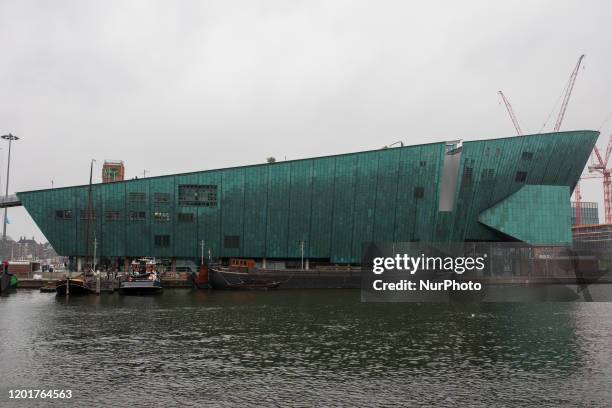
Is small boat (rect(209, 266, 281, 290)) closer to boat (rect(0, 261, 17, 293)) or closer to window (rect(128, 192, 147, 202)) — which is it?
window (rect(128, 192, 147, 202))

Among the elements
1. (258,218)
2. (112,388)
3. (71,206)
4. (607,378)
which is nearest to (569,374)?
(607,378)

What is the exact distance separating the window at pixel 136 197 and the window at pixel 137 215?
2316 mm

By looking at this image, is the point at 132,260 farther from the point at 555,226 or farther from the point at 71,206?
the point at 555,226

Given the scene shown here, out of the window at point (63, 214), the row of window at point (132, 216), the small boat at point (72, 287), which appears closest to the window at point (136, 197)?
the row of window at point (132, 216)

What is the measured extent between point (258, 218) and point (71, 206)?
1401 inches

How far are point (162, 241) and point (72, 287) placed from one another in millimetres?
26131

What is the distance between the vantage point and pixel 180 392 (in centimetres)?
2595

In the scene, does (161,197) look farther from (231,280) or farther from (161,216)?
(231,280)

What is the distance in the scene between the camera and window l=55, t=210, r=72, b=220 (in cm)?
9975

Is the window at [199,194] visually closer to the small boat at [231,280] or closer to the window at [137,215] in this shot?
the window at [137,215]

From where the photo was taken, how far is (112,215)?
100000mm

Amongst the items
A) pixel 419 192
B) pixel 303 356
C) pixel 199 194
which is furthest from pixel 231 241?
pixel 303 356

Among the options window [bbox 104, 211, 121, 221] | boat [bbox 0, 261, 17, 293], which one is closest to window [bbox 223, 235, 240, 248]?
window [bbox 104, 211, 121, 221]

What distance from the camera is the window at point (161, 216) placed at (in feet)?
330
